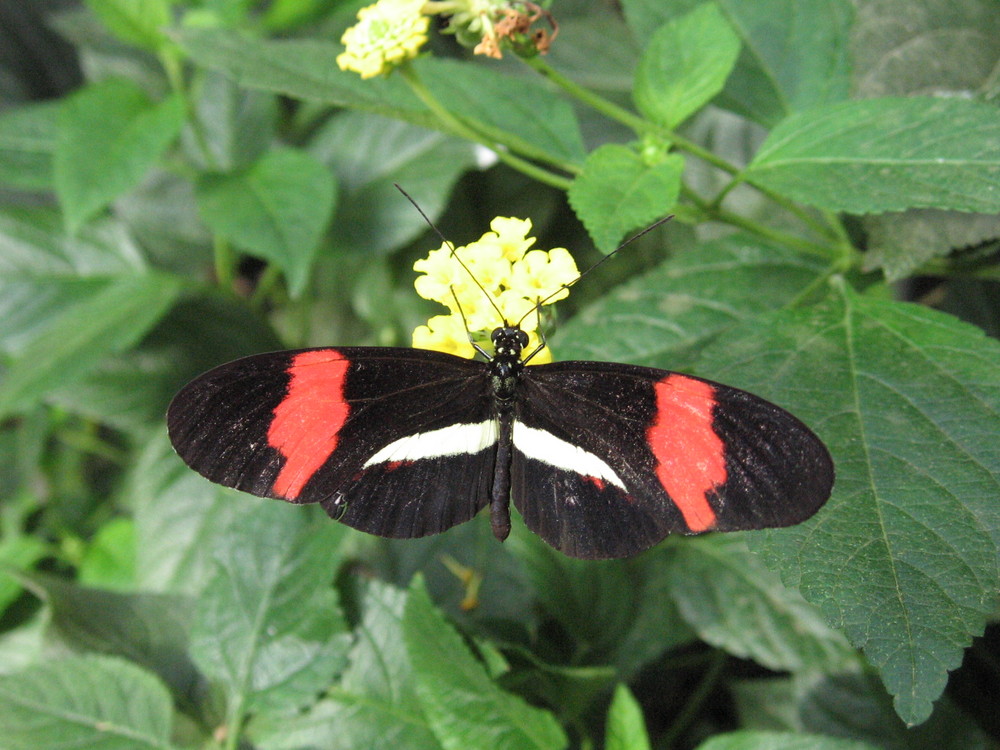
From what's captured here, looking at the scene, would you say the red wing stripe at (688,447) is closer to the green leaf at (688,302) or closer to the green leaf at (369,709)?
the green leaf at (688,302)

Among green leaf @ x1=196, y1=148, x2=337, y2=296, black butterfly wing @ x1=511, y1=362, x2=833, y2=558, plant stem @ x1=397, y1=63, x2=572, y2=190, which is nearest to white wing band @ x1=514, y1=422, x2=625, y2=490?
black butterfly wing @ x1=511, y1=362, x2=833, y2=558

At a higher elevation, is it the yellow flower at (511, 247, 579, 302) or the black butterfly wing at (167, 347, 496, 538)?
the yellow flower at (511, 247, 579, 302)

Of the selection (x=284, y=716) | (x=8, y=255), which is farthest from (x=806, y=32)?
(x=8, y=255)

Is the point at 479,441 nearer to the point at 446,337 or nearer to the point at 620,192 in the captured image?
the point at 446,337

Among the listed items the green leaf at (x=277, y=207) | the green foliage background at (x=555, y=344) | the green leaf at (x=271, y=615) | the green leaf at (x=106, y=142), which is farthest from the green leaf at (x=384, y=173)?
the green leaf at (x=271, y=615)

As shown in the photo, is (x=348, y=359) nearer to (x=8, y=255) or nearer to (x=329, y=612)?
(x=329, y=612)

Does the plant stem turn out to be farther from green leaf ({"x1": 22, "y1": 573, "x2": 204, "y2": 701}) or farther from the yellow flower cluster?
green leaf ({"x1": 22, "y1": 573, "x2": 204, "y2": 701})
